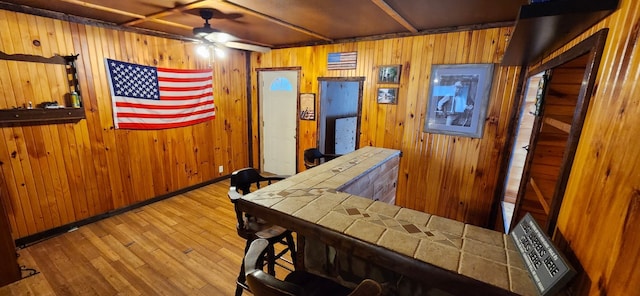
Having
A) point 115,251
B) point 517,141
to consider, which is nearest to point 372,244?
point 517,141

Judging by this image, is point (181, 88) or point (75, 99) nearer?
point (75, 99)

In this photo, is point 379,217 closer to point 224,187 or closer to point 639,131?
point 639,131

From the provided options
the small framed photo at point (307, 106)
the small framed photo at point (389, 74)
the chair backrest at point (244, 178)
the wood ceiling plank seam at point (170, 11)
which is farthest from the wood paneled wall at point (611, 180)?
the small framed photo at point (307, 106)

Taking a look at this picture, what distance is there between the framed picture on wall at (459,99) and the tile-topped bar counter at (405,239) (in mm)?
2098

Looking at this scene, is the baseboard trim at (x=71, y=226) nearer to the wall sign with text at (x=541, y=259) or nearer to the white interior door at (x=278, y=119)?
the white interior door at (x=278, y=119)

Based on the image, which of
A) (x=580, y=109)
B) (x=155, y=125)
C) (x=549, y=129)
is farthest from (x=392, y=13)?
(x=155, y=125)

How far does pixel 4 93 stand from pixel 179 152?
1835 millimetres

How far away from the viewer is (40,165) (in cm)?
268

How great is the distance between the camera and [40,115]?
8.33 feet

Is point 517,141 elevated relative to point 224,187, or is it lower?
elevated

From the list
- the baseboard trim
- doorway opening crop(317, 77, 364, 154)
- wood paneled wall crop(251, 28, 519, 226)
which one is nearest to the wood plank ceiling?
wood paneled wall crop(251, 28, 519, 226)

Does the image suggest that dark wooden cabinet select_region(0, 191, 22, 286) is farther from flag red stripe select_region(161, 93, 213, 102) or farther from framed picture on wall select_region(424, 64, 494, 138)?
framed picture on wall select_region(424, 64, 494, 138)

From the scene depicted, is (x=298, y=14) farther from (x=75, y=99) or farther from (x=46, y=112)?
(x=46, y=112)

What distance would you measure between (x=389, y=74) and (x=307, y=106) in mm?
1480
